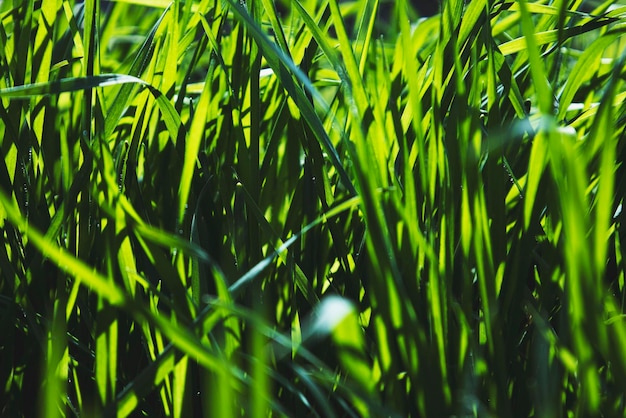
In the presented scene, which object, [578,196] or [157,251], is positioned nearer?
[578,196]

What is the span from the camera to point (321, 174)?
1.46ft

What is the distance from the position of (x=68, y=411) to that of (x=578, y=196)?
31cm

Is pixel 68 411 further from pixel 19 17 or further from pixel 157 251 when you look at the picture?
pixel 19 17

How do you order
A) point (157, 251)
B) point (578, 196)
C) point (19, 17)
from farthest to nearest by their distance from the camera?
point (19, 17), point (157, 251), point (578, 196)

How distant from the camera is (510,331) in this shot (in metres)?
0.40

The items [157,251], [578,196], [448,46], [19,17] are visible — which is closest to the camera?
[578,196]

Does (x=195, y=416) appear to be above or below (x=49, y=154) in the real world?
below

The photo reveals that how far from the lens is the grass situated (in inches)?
11.8

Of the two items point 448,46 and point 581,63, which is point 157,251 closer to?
point 448,46

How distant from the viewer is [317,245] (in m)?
0.48

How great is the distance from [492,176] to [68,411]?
0.93 ft

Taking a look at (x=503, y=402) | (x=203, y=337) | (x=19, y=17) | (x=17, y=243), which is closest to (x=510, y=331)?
(x=503, y=402)

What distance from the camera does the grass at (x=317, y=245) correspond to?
0.98 feet

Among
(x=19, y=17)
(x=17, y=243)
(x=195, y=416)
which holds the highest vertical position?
(x=19, y=17)
